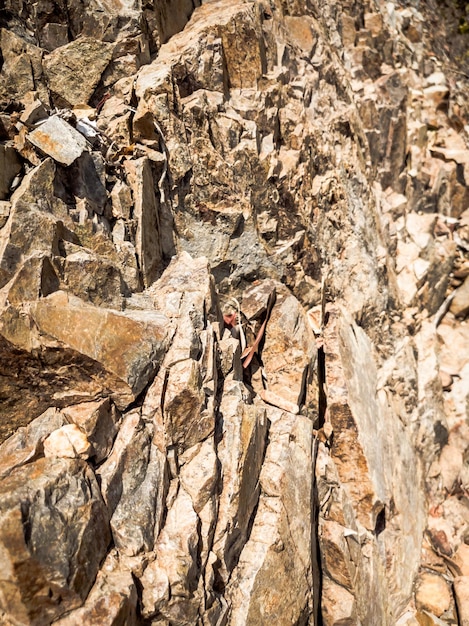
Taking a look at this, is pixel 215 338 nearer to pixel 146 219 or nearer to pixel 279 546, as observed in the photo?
pixel 146 219

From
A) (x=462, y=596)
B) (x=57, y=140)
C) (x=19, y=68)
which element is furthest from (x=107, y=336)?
(x=462, y=596)

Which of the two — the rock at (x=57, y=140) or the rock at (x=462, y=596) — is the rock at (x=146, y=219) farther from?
the rock at (x=462, y=596)

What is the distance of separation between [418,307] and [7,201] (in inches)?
510

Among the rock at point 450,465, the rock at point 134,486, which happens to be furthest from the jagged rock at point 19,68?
the rock at point 450,465

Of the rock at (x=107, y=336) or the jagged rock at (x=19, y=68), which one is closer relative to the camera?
the rock at (x=107, y=336)

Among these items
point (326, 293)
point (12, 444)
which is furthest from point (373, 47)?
point (12, 444)

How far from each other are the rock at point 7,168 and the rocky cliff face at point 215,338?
3 centimetres

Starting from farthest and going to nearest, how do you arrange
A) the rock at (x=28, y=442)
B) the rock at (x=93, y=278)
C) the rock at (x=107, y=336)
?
the rock at (x=93, y=278) → the rock at (x=107, y=336) → the rock at (x=28, y=442)

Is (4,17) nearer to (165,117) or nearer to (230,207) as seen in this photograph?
(165,117)

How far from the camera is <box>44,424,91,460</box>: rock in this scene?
4918 mm

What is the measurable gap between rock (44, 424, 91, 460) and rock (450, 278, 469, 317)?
14908 millimetres

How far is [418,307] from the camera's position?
1408 centimetres

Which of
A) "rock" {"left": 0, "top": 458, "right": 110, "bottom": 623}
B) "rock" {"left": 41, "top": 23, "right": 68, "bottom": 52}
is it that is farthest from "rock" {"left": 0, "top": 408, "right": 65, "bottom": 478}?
"rock" {"left": 41, "top": 23, "right": 68, "bottom": 52}

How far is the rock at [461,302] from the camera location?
1539 cm
